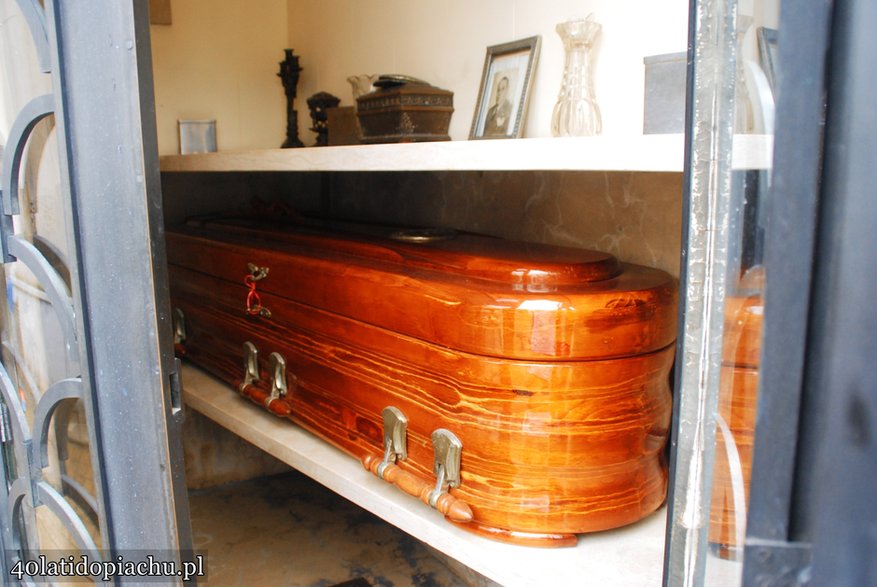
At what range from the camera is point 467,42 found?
156 centimetres

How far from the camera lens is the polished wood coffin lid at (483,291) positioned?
0.89 metres

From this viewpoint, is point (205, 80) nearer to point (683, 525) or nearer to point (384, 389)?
point (384, 389)

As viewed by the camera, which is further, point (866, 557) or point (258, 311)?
point (258, 311)

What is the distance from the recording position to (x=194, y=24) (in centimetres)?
211

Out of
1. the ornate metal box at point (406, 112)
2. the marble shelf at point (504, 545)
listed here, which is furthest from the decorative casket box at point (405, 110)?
the marble shelf at point (504, 545)

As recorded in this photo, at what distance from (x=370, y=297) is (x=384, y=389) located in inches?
6.1

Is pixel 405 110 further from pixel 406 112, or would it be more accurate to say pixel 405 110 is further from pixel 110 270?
pixel 110 270

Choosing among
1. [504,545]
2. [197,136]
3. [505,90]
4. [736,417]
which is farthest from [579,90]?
[197,136]

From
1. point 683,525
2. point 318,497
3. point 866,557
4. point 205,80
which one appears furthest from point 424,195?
point 866,557

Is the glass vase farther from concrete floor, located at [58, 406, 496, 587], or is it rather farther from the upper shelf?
concrete floor, located at [58, 406, 496, 587]

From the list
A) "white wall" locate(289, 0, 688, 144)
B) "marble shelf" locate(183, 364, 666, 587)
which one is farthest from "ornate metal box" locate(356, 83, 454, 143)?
"marble shelf" locate(183, 364, 666, 587)

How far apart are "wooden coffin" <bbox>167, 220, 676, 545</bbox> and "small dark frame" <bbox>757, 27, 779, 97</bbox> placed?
508mm

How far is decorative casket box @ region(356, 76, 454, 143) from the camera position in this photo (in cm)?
135

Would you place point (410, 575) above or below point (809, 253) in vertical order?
below
